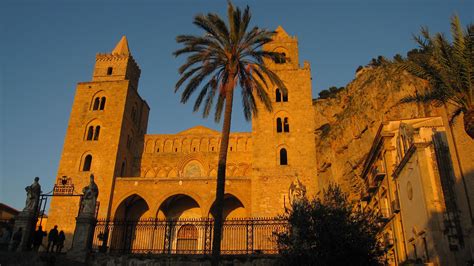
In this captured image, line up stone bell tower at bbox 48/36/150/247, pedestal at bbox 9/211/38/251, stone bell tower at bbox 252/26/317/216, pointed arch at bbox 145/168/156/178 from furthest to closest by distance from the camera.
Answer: pointed arch at bbox 145/168/156/178, stone bell tower at bbox 48/36/150/247, stone bell tower at bbox 252/26/317/216, pedestal at bbox 9/211/38/251

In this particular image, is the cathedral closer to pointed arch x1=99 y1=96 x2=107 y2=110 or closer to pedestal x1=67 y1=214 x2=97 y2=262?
pointed arch x1=99 y1=96 x2=107 y2=110

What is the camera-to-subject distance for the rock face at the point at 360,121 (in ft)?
119

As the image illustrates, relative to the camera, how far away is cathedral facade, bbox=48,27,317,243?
28500 millimetres

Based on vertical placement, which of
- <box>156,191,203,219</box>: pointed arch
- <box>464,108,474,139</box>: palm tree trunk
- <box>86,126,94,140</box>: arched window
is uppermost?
<box>86,126,94,140</box>: arched window

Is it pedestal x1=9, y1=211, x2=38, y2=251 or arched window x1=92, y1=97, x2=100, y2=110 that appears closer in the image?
pedestal x1=9, y1=211, x2=38, y2=251

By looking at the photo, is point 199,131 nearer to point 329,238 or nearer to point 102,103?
point 102,103

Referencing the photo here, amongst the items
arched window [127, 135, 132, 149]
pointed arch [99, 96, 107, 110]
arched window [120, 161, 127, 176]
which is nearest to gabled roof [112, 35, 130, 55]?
pointed arch [99, 96, 107, 110]

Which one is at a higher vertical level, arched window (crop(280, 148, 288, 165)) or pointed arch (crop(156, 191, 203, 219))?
arched window (crop(280, 148, 288, 165))

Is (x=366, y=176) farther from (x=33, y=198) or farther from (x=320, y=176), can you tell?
(x=33, y=198)

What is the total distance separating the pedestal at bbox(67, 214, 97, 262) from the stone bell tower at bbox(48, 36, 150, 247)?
44.3 ft

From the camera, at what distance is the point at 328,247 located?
41.5 ft

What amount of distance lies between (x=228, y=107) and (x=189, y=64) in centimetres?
271

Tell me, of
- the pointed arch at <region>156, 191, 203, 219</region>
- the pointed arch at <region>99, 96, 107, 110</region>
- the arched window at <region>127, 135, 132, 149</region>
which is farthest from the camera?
the arched window at <region>127, 135, 132, 149</region>

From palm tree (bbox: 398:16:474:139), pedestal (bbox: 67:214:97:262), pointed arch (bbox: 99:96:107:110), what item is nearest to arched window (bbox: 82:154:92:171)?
pointed arch (bbox: 99:96:107:110)
